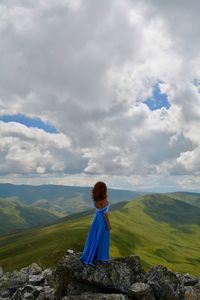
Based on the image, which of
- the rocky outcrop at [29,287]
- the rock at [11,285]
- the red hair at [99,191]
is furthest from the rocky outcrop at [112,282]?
the rock at [11,285]

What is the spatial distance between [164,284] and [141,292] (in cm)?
287

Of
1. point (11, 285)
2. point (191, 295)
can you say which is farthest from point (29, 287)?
point (191, 295)

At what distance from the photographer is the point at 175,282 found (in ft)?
88.0

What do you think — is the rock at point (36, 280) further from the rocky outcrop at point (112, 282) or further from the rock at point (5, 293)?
the rocky outcrop at point (112, 282)

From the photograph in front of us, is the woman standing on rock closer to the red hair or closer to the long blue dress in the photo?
the long blue dress

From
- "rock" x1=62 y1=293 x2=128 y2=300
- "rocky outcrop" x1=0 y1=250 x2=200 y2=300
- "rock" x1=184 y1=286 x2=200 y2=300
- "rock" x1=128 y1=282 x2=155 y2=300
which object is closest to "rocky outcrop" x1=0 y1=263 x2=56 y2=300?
"rocky outcrop" x1=0 y1=250 x2=200 y2=300

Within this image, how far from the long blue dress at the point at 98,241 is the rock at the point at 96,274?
1.55 feet

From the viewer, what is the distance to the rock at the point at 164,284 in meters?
25.2

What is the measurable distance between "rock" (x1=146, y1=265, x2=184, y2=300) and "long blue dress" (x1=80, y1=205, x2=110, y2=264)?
4.17 metres

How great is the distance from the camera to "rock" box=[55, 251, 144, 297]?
79.4 feet

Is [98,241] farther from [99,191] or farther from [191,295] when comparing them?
[191,295]

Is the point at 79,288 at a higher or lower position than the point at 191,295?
higher

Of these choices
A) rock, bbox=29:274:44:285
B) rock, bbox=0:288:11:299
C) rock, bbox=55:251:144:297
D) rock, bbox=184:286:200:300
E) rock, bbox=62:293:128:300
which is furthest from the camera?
rock, bbox=29:274:44:285

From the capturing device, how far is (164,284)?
1017 inches
